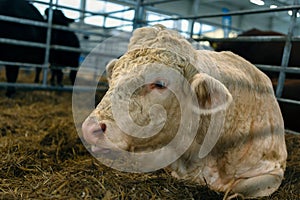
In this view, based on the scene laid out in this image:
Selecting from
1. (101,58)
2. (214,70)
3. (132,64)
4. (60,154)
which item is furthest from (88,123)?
(101,58)

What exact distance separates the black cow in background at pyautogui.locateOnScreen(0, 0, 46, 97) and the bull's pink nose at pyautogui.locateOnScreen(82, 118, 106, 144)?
3878 millimetres

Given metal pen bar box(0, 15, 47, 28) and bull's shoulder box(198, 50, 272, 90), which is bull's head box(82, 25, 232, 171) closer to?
bull's shoulder box(198, 50, 272, 90)

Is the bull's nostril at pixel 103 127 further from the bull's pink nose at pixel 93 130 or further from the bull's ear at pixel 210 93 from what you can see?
the bull's ear at pixel 210 93

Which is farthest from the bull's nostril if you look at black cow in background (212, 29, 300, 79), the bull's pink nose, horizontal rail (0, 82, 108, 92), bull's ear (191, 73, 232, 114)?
black cow in background (212, 29, 300, 79)

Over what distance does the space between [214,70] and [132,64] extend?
594mm

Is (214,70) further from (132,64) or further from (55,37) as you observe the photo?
(55,37)

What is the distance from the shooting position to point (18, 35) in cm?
504

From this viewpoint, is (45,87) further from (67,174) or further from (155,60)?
(155,60)

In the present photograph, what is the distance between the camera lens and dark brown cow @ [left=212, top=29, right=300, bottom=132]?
3152 millimetres

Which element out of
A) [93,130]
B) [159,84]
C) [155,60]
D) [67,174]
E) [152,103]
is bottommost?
[67,174]

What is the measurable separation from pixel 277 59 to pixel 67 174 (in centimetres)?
357

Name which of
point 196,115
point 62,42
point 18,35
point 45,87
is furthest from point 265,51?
point 18,35

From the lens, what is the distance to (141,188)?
188 centimetres

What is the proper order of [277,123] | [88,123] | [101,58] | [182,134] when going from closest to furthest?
[88,123], [182,134], [277,123], [101,58]
